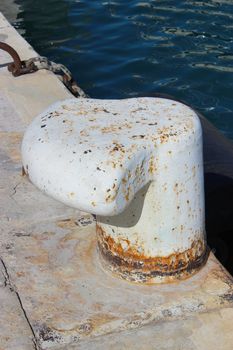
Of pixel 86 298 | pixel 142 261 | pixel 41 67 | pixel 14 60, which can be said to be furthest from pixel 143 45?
pixel 86 298

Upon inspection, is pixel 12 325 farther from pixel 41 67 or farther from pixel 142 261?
pixel 41 67

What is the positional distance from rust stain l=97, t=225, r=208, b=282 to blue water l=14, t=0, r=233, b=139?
3.66 meters

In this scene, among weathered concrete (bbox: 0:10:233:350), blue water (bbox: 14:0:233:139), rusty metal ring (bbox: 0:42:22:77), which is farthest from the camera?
blue water (bbox: 14:0:233:139)

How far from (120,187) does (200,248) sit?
0.66 metres

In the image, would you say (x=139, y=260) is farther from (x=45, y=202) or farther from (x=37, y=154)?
(x=45, y=202)

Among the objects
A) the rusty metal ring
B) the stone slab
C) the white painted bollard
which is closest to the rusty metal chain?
the rusty metal ring

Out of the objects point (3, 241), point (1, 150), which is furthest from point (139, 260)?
point (1, 150)

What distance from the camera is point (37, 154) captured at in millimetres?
3182

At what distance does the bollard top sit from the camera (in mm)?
3025

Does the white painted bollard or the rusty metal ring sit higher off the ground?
the white painted bollard

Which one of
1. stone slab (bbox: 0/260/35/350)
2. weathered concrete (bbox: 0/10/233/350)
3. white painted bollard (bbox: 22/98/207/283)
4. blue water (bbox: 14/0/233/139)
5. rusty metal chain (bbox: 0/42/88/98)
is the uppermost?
white painted bollard (bbox: 22/98/207/283)

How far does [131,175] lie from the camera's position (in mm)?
3068

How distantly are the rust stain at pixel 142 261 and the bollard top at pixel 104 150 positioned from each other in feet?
1.24

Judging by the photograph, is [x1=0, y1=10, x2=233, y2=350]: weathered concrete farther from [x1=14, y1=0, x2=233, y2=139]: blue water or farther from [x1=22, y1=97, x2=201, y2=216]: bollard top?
[x1=14, y1=0, x2=233, y2=139]: blue water
